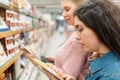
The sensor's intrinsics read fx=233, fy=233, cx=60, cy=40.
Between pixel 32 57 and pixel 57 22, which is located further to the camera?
pixel 57 22

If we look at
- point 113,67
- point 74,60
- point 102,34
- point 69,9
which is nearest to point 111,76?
point 113,67

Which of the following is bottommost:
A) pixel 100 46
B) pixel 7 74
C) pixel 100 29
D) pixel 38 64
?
pixel 7 74

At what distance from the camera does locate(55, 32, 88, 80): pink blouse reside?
6.11ft

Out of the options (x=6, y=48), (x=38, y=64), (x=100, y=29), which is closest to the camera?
(x=100, y=29)

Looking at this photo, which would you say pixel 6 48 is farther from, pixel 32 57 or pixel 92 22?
pixel 92 22

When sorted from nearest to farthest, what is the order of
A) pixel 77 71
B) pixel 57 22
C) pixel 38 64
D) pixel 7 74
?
1. pixel 38 64
2. pixel 77 71
3. pixel 7 74
4. pixel 57 22

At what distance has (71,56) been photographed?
6.22 ft

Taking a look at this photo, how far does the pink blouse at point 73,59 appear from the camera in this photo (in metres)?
1.86

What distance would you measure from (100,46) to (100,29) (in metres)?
0.11

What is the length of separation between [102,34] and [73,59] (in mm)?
630

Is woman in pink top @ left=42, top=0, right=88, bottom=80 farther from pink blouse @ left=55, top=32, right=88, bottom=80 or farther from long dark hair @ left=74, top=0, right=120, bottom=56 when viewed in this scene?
long dark hair @ left=74, top=0, right=120, bottom=56

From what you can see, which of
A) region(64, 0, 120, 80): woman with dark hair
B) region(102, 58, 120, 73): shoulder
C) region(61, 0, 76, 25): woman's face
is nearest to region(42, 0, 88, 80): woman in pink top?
region(61, 0, 76, 25): woman's face

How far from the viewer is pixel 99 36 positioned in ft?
4.27

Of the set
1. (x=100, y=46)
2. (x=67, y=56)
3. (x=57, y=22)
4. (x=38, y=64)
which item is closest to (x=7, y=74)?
(x=67, y=56)
